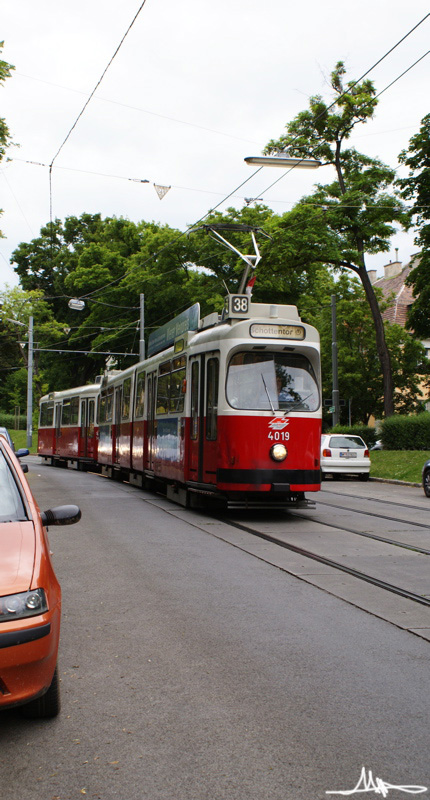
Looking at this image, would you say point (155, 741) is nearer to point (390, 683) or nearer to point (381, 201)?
point (390, 683)

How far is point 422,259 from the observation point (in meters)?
28.9

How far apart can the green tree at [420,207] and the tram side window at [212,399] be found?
17.3m

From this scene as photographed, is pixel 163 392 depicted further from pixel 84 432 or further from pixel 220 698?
pixel 84 432

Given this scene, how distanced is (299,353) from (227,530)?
3.02 metres

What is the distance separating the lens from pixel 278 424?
12.4 metres

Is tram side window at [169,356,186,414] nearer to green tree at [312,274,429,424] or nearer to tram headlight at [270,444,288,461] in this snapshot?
tram headlight at [270,444,288,461]

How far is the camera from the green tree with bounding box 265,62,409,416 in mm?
31500

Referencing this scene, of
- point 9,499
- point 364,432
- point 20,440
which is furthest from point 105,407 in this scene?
point 20,440

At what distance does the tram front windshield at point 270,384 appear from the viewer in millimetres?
12469

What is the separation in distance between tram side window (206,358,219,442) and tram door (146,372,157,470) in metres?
4.09

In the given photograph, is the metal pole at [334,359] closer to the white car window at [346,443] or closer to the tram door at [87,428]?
the white car window at [346,443]

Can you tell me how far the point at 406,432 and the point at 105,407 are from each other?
11.7m

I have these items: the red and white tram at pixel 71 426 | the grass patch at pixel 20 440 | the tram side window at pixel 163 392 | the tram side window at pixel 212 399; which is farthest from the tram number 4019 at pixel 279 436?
the grass patch at pixel 20 440

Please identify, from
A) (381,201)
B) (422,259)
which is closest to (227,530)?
(422,259)
